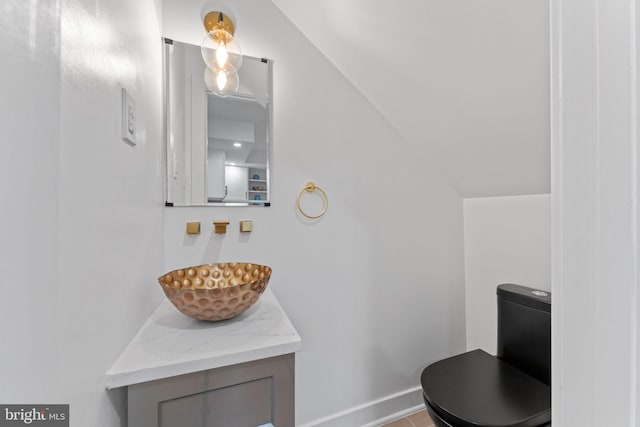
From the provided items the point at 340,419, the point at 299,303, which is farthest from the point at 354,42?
the point at 340,419

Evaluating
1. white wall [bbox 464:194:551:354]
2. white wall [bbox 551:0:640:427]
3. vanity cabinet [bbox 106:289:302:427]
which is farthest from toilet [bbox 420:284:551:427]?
white wall [bbox 551:0:640:427]

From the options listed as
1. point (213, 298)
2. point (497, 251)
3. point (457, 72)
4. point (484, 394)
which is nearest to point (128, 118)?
point (213, 298)

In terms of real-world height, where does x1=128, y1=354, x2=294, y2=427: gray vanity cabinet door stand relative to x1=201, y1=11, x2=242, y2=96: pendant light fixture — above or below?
below

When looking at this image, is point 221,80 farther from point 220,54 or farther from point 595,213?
point 595,213

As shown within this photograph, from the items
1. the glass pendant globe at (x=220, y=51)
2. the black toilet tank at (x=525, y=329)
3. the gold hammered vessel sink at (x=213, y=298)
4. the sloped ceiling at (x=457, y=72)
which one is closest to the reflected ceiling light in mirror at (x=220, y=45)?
the glass pendant globe at (x=220, y=51)

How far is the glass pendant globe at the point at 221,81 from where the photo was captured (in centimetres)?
136

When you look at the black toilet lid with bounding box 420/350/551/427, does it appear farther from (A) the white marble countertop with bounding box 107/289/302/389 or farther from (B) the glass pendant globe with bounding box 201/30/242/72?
(B) the glass pendant globe with bounding box 201/30/242/72

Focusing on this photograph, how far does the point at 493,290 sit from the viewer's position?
1.81 metres

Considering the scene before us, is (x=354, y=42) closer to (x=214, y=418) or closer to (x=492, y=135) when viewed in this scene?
(x=492, y=135)

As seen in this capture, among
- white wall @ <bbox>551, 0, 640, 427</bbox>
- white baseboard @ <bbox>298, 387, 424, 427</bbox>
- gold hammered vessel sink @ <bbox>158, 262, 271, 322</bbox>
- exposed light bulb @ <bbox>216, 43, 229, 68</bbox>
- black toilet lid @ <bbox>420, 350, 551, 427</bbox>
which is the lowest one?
white baseboard @ <bbox>298, 387, 424, 427</bbox>

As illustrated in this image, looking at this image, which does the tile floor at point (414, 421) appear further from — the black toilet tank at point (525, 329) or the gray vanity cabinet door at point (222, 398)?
the gray vanity cabinet door at point (222, 398)

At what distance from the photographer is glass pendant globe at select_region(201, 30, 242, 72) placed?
1.32m

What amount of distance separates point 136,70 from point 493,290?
2.20 metres

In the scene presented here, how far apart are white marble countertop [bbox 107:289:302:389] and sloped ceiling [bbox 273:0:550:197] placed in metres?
1.32
